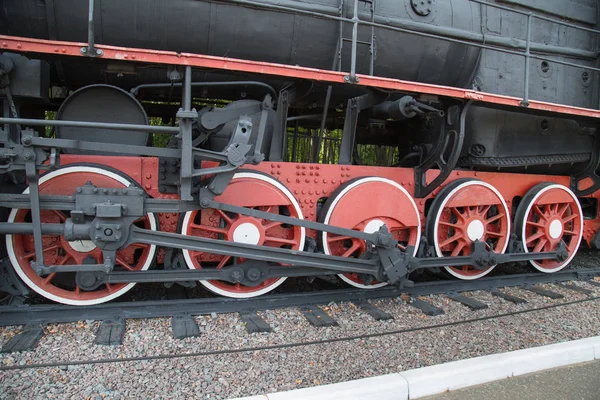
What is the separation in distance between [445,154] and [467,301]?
1.48 m

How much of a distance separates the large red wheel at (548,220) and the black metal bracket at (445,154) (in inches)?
50.3

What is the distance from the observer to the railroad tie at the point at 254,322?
128 inches

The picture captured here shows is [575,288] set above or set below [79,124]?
below

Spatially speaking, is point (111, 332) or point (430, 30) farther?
point (430, 30)

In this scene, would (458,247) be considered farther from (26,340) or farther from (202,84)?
(26,340)

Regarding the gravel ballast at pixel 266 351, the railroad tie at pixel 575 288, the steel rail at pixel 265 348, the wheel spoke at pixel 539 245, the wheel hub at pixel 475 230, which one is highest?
the wheel hub at pixel 475 230

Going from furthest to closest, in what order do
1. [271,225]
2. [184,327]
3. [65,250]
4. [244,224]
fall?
[271,225] < [244,224] < [65,250] < [184,327]

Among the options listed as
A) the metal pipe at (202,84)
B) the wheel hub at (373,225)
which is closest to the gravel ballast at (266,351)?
the wheel hub at (373,225)

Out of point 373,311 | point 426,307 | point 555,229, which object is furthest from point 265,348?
point 555,229

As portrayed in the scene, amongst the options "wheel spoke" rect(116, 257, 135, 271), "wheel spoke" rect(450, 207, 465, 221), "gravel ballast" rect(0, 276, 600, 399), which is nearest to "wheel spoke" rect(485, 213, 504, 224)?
"wheel spoke" rect(450, 207, 465, 221)

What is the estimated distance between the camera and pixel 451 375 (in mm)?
2432

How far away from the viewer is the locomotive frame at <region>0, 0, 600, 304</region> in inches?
112

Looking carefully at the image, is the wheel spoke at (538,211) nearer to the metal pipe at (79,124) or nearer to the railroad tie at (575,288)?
the railroad tie at (575,288)

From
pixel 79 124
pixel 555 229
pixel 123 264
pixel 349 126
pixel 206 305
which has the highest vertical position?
pixel 349 126
